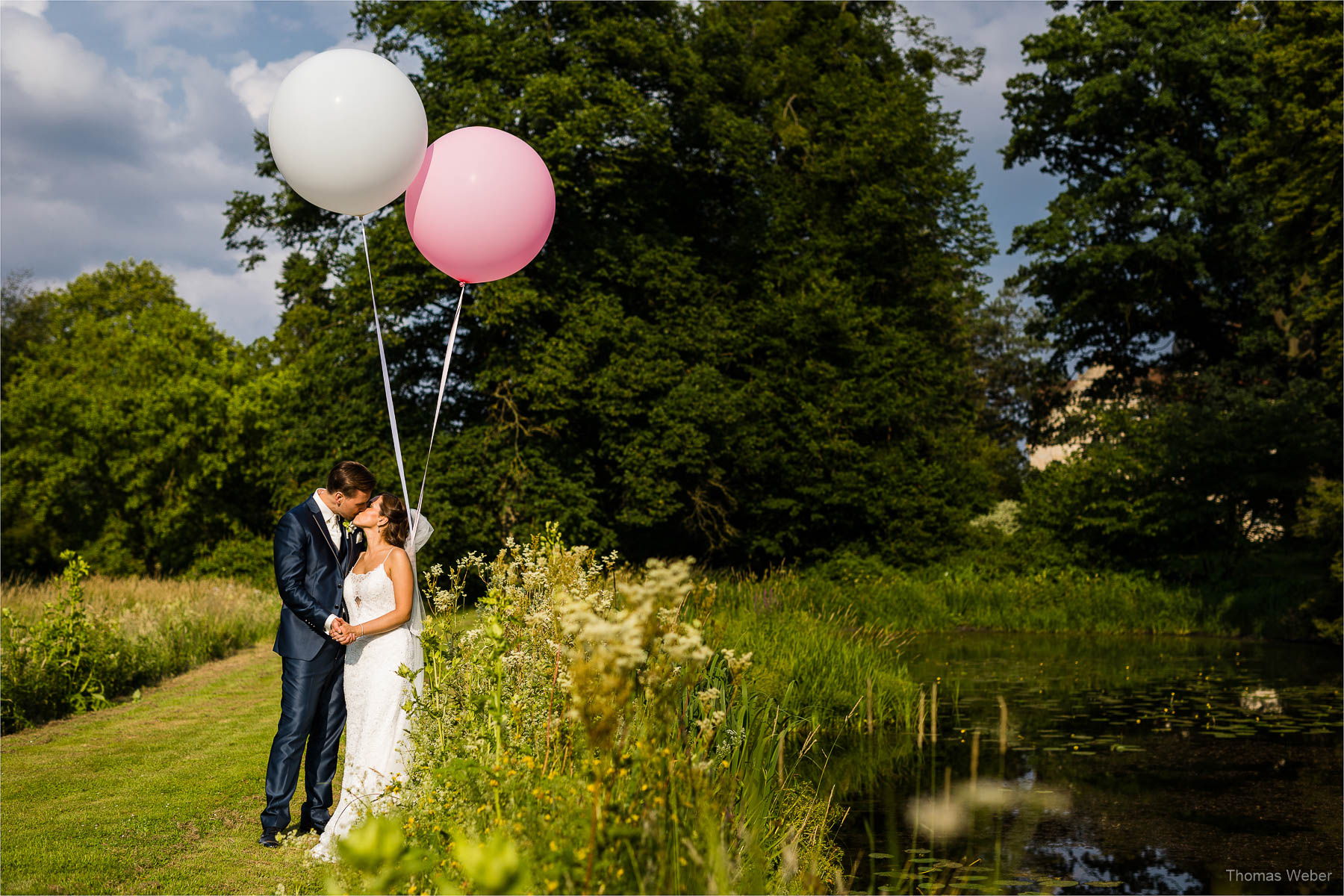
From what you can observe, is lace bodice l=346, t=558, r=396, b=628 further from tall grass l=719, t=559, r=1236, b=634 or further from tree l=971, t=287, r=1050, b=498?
tree l=971, t=287, r=1050, b=498

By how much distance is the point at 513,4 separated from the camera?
64.4 ft

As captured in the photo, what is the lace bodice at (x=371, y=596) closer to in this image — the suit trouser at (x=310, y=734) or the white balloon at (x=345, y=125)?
the suit trouser at (x=310, y=734)

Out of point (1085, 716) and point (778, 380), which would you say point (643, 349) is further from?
point (1085, 716)

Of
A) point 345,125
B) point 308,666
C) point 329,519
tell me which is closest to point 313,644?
point 308,666

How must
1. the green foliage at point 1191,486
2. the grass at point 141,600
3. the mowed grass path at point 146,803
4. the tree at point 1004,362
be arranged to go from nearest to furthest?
the mowed grass path at point 146,803 < the grass at point 141,600 < the green foliage at point 1191,486 < the tree at point 1004,362

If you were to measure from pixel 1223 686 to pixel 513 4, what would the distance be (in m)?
17.3

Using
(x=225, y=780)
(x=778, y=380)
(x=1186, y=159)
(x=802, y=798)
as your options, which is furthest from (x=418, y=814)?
(x=1186, y=159)

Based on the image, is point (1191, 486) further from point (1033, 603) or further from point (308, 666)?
point (308, 666)

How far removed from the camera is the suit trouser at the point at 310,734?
17.2ft

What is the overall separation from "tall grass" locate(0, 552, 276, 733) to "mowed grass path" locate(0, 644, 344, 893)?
1.14ft

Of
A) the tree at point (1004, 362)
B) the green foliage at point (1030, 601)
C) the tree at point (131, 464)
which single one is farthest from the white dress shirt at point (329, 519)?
the tree at point (1004, 362)

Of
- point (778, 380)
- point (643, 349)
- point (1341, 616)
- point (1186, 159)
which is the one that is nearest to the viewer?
point (1341, 616)

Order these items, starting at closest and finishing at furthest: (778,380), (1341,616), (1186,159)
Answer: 1. (1341,616)
2. (778,380)
3. (1186,159)

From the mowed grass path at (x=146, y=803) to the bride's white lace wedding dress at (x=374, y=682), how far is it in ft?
1.90
